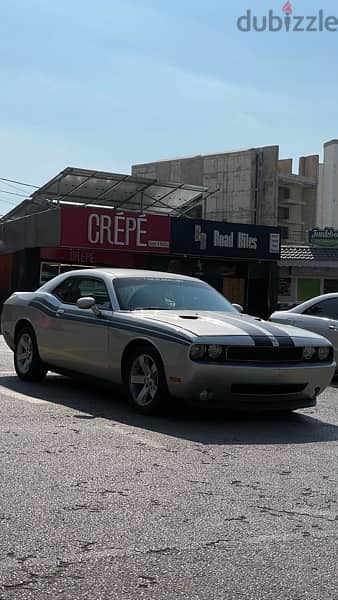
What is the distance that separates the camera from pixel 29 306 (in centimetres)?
984

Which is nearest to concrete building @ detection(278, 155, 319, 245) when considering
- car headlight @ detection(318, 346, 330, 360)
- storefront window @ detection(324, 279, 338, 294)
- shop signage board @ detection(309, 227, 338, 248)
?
shop signage board @ detection(309, 227, 338, 248)

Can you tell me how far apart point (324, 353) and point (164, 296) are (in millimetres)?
1939

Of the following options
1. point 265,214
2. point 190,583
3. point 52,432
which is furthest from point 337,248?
point 265,214

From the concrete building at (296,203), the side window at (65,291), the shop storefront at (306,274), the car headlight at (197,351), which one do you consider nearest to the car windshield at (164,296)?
the side window at (65,291)

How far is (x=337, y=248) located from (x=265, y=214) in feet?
174

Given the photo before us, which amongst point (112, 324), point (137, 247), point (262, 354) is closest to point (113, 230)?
point (137, 247)

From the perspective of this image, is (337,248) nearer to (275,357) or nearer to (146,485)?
(275,357)

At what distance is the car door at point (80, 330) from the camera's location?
8.34 meters

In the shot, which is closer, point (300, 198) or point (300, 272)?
point (300, 272)

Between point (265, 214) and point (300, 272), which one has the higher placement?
point (265, 214)

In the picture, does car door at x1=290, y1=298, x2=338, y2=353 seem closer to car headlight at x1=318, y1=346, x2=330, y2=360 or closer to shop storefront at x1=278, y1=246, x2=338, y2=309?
car headlight at x1=318, y1=346, x2=330, y2=360

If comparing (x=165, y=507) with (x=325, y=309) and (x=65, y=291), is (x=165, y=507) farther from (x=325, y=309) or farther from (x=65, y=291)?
(x=325, y=309)

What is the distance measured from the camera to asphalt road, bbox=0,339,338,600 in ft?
12.1

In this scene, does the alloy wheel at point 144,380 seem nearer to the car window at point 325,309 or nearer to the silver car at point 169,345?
the silver car at point 169,345
